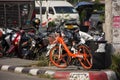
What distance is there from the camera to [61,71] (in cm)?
1044

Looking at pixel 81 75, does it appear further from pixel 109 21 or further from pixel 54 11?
pixel 54 11

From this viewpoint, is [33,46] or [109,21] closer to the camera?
[109,21]

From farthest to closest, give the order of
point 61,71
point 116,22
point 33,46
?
point 33,46, point 116,22, point 61,71

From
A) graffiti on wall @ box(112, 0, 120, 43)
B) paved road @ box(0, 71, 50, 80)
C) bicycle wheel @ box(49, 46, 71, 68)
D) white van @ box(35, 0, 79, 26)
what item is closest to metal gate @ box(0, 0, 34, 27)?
white van @ box(35, 0, 79, 26)

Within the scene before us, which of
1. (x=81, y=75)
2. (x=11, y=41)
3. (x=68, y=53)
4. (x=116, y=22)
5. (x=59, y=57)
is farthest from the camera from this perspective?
(x=11, y=41)

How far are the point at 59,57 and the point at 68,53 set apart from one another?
1.17 ft

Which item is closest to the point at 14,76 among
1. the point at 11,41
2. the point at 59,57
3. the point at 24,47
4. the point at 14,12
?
the point at 59,57

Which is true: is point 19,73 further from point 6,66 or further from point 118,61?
point 118,61

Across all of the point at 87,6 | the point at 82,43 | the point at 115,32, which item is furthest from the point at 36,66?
the point at 87,6

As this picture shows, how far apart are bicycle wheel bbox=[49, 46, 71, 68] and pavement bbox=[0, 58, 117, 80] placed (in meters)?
0.15

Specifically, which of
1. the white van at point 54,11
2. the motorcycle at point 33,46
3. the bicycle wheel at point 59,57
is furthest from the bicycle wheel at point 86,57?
the white van at point 54,11

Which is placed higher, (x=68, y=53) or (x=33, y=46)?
(x=68, y=53)

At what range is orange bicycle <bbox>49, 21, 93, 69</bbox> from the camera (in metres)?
10.8

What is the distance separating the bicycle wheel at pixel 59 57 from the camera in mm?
11109
